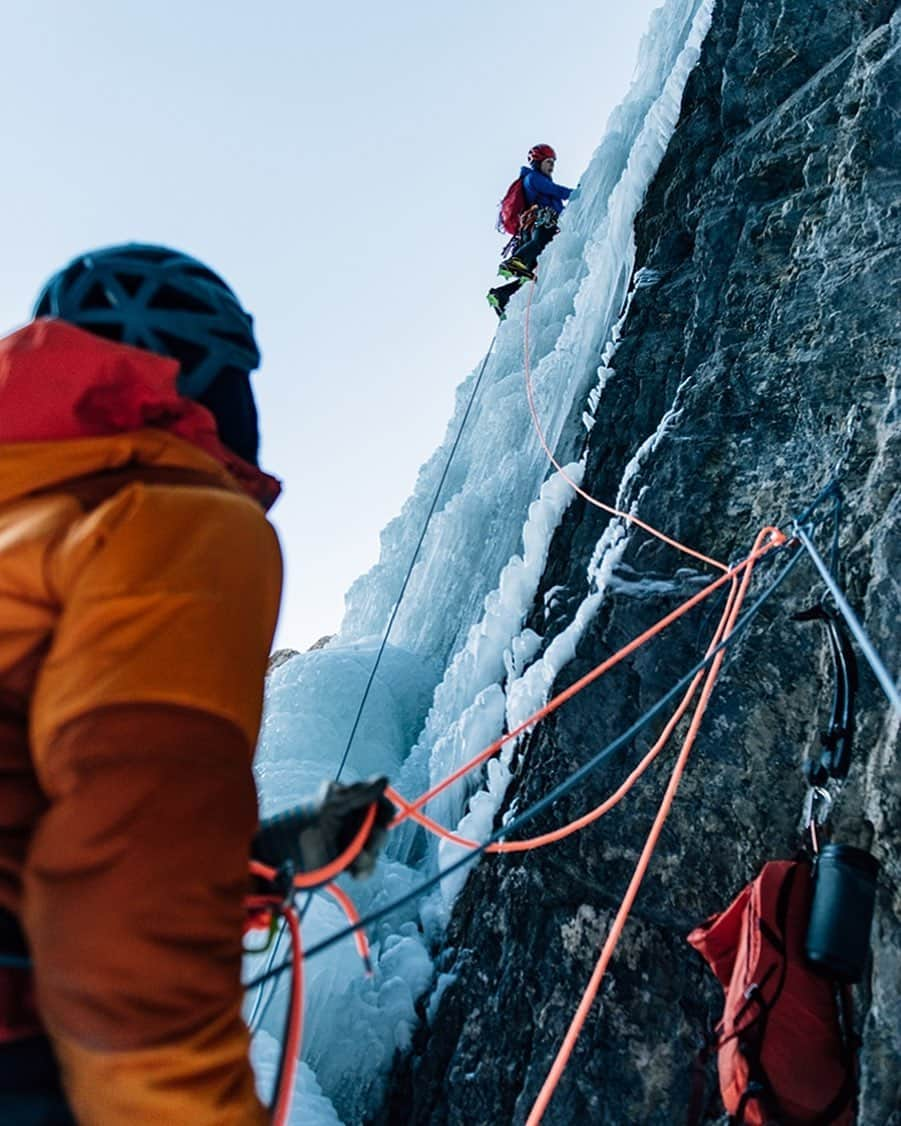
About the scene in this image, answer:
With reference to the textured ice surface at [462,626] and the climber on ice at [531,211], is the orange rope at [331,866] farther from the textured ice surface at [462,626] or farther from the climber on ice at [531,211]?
the climber on ice at [531,211]

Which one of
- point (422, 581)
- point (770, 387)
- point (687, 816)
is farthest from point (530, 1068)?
point (422, 581)

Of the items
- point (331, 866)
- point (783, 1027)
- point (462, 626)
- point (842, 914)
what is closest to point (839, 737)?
point (842, 914)

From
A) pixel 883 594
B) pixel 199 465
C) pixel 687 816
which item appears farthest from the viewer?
pixel 687 816

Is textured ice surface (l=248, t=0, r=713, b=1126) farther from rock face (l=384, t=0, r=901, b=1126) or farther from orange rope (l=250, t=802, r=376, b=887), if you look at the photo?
orange rope (l=250, t=802, r=376, b=887)

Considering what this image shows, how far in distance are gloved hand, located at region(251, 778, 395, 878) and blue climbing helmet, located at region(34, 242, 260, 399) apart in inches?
24.0

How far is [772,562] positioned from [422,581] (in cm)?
534

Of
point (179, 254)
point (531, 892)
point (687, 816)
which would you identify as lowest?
point (531, 892)

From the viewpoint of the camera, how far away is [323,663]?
26.1 feet

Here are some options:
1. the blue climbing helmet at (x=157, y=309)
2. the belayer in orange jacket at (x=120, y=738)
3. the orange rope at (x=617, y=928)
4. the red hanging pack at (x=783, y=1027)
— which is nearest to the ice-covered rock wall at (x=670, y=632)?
the red hanging pack at (x=783, y=1027)

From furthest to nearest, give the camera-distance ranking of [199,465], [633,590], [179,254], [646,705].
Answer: [633,590] < [646,705] < [179,254] < [199,465]

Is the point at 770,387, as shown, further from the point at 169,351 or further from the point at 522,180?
the point at 522,180

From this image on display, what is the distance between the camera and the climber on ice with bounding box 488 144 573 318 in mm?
8344

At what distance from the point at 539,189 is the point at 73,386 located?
8142 mm

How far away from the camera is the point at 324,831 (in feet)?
3.65
